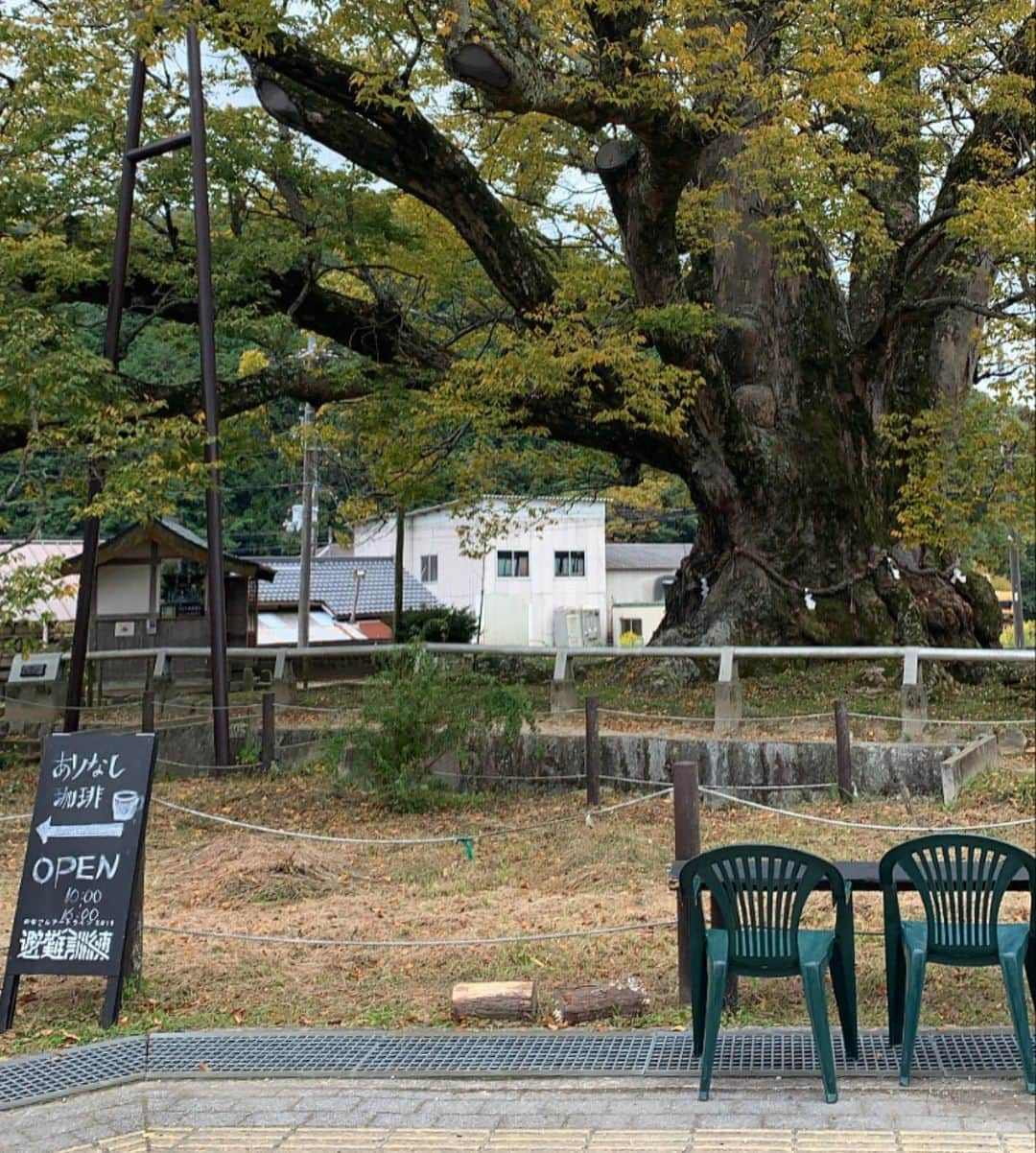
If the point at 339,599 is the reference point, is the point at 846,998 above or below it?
below

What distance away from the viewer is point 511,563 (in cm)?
4344

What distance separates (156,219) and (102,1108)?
14633 millimetres

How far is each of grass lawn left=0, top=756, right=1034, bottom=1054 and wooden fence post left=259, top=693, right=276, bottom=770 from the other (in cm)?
72

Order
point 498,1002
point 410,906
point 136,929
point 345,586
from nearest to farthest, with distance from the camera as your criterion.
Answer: point 498,1002 < point 136,929 < point 410,906 < point 345,586

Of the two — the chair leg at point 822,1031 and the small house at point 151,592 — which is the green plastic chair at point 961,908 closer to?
the chair leg at point 822,1031

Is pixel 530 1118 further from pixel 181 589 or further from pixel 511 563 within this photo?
pixel 511 563

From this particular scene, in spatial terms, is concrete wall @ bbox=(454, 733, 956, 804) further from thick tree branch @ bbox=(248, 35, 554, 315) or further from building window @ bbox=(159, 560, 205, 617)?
building window @ bbox=(159, 560, 205, 617)

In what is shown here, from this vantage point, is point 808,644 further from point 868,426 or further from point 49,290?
point 49,290

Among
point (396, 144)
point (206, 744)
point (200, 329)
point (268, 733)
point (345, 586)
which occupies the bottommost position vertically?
point (206, 744)

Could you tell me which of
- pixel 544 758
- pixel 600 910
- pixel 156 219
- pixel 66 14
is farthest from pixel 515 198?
pixel 600 910

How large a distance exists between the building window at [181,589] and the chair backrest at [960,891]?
73.8 ft

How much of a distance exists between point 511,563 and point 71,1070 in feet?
126

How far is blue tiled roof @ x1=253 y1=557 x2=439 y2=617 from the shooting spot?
44.1m

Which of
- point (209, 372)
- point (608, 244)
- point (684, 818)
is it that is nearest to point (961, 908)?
point (684, 818)
